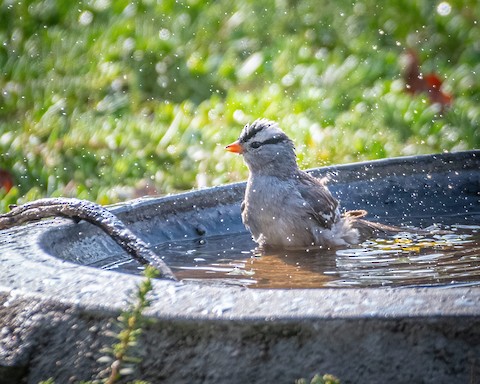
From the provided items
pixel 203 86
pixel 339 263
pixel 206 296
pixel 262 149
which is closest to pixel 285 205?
pixel 262 149

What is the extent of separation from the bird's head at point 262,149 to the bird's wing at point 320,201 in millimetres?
252

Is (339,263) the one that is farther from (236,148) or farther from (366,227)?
(236,148)

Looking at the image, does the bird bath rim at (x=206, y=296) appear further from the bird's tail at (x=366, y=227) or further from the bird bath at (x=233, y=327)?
the bird's tail at (x=366, y=227)

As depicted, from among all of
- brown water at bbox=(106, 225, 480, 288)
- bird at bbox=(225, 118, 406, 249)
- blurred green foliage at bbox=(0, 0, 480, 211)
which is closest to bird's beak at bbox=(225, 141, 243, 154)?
bird at bbox=(225, 118, 406, 249)

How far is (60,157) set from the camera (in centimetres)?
643

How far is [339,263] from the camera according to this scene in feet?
12.7

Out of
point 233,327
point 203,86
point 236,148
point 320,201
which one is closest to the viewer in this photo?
point 233,327

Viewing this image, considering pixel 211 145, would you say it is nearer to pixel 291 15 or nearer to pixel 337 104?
pixel 337 104

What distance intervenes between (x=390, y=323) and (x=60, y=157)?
470 centimetres

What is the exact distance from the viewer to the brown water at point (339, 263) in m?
3.38

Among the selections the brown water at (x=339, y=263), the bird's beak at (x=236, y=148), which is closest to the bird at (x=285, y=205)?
the bird's beak at (x=236, y=148)

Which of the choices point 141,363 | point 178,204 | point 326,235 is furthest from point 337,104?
point 141,363

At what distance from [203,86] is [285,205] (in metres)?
3.97

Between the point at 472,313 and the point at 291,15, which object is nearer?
the point at 472,313
